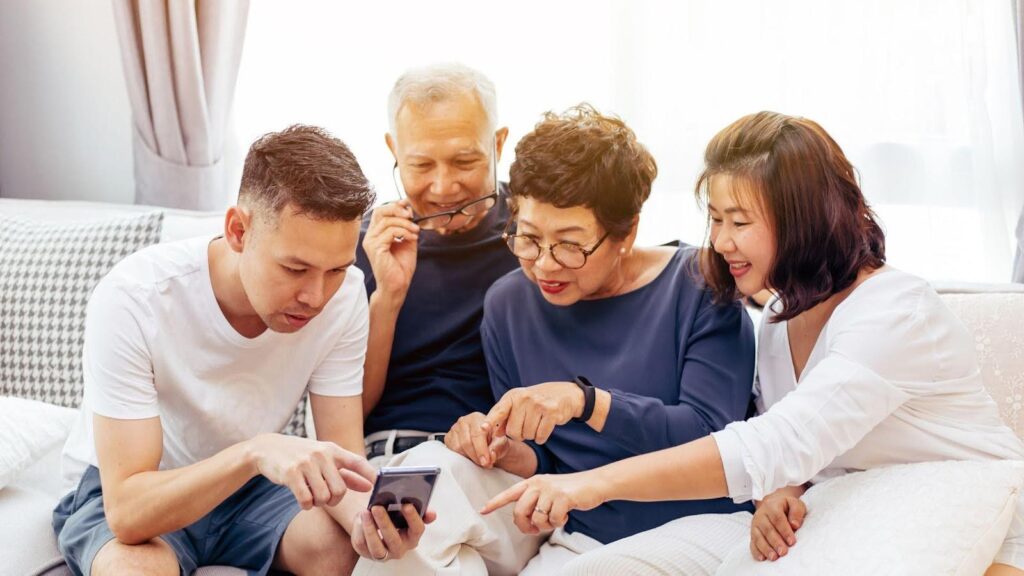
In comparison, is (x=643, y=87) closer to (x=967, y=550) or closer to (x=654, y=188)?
(x=654, y=188)

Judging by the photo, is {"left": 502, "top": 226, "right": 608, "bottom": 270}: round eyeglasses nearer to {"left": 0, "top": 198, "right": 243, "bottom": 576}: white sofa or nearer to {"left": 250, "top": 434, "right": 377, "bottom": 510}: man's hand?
{"left": 250, "top": 434, "right": 377, "bottom": 510}: man's hand

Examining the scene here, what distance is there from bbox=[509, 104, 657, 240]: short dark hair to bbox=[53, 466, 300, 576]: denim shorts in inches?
28.1

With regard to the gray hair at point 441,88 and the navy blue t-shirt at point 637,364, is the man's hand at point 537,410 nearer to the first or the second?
the navy blue t-shirt at point 637,364

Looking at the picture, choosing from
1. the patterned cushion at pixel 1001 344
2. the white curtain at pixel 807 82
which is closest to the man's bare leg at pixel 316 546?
the patterned cushion at pixel 1001 344

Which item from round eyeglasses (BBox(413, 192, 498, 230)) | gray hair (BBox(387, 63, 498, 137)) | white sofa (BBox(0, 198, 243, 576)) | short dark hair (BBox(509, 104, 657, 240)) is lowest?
white sofa (BBox(0, 198, 243, 576))

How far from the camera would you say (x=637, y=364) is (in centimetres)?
185

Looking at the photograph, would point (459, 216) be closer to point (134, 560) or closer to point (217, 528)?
point (217, 528)

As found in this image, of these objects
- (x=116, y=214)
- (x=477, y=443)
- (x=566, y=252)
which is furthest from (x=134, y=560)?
(x=116, y=214)

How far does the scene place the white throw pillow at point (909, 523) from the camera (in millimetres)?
1347

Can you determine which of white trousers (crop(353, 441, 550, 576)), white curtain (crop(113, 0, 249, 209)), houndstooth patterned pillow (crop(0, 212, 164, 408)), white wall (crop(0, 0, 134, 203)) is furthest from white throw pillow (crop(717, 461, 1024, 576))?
white wall (crop(0, 0, 134, 203))

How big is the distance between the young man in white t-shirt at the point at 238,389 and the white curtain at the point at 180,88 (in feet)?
4.06

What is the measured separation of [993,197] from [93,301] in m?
2.12

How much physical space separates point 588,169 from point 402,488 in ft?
2.20

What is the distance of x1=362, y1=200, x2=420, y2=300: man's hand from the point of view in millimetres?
2033
